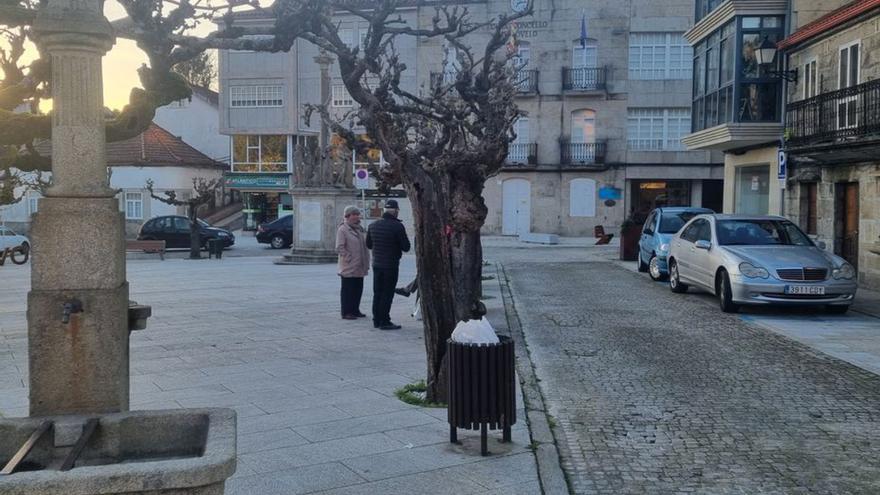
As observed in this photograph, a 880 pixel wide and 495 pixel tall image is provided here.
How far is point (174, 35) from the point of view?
34.4 feet

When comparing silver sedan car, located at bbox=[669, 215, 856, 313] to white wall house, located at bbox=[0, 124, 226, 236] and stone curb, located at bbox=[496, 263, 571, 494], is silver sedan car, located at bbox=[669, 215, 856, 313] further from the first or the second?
white wall house, located at bbox=[0, 124, 226, 236]

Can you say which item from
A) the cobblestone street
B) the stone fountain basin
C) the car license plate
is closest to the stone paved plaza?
the cobblestone street

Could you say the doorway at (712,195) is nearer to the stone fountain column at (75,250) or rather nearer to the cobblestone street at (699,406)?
the cobblestone street at (699,406)

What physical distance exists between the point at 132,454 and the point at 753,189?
2301cm

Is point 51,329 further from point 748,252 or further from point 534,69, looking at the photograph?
point 534,69

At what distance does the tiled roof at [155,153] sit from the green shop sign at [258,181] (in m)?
2.29

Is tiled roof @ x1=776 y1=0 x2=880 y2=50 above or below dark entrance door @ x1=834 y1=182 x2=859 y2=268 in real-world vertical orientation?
above

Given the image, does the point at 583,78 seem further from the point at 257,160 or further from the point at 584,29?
the point at 257,160

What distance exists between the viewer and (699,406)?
299 inches

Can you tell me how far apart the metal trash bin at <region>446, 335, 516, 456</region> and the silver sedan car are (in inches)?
339

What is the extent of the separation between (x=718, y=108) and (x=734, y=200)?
3.45m

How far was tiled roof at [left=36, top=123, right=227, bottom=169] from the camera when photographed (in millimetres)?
46344

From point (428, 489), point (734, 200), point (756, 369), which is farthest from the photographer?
point (734, 200)

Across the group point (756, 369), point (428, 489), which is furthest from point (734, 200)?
point (428, 489)
